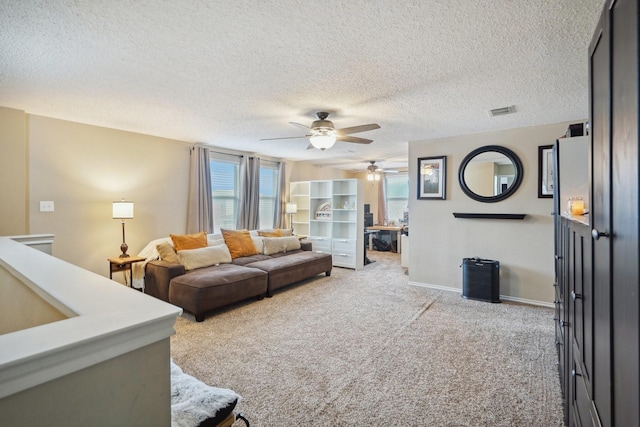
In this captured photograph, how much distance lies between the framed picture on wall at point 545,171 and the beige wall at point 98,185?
17.1 feet

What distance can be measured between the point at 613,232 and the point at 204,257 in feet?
13.6

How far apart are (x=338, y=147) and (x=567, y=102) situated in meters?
3.23

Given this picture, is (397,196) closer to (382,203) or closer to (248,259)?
(382,203)

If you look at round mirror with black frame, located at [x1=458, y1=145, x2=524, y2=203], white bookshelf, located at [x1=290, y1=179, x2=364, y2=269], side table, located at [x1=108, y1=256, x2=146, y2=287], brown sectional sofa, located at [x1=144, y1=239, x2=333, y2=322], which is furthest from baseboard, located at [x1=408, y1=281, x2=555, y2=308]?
side table, located at [x1=108, y1=256, x2=146, y2=287]

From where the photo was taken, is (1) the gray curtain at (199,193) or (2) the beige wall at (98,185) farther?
(1) the gray curtain at (199,193)

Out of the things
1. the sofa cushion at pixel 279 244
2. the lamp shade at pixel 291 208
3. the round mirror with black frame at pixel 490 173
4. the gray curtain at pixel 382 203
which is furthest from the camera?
the gray curtain at pixel 382 203

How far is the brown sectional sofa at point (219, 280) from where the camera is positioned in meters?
3.41

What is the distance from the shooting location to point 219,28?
6.03ft

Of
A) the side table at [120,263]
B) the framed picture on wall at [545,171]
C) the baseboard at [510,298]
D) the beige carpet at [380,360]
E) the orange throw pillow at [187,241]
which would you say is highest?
the framed picture on wall at [545,171]

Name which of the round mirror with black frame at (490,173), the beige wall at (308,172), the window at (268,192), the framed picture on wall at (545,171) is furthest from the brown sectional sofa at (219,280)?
the framed picture on wall at (545,171)

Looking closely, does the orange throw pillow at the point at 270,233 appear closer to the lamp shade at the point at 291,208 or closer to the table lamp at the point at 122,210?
the lamp shade at the point at 291,208

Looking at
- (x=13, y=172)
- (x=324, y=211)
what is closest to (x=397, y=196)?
(x=324, y=211)

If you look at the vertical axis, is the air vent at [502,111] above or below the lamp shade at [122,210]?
above

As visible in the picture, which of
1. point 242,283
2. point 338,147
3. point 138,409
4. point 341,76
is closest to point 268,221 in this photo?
point 338,147
